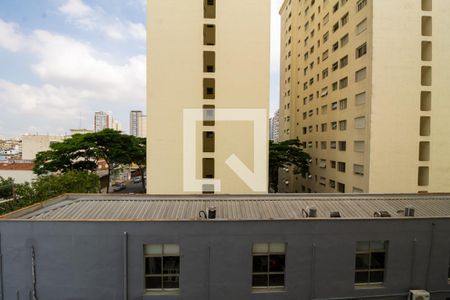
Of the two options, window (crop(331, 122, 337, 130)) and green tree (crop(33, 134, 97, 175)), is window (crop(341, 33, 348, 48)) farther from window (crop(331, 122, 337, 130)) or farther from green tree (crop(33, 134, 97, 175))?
green tree (crop(33, 134, 97, 175))

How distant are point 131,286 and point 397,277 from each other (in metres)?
10.1

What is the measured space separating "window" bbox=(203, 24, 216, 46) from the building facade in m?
15.7

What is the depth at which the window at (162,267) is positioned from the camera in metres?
8.48

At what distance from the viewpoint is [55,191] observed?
17.7 m

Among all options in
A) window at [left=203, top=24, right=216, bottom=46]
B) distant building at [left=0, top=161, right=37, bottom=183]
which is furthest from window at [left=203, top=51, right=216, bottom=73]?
distant building at [left=0, top=161, right=37, bottom=183]

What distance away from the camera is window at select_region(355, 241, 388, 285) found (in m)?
9.00

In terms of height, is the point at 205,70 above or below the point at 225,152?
above

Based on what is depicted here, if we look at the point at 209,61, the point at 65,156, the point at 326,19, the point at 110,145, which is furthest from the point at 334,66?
the point at 65,156

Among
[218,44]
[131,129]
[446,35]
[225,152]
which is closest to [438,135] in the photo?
[446,35]

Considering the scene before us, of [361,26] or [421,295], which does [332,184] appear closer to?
[361,26]

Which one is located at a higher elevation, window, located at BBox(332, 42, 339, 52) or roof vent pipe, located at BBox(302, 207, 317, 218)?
window, located at BBox(332, 42, 339, 52)

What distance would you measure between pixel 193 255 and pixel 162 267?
1.28 metres

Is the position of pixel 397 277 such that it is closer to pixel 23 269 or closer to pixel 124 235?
pixel 124 235

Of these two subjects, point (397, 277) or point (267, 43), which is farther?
point (267, 43)
